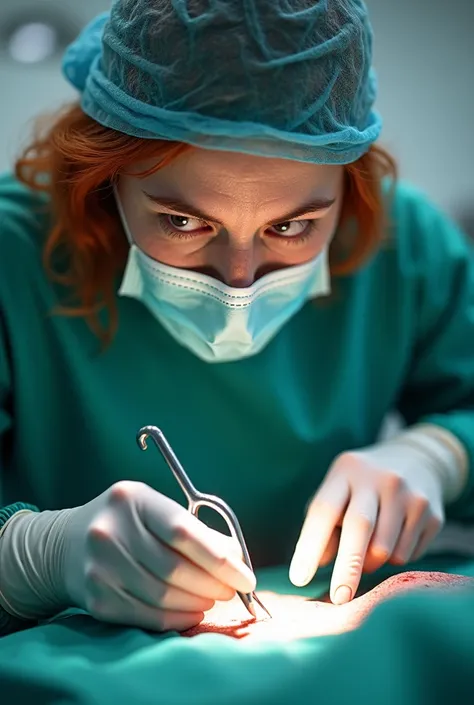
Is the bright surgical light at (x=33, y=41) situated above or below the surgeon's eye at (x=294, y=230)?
above

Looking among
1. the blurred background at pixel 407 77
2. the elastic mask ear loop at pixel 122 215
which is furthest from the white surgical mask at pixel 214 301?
the blurred background at pixel 407 77

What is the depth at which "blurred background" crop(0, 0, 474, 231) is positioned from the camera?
197 centimetres

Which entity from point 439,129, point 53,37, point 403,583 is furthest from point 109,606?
point 439,129

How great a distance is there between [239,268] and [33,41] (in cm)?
95

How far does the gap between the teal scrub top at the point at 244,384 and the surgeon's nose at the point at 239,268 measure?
0.32 metres

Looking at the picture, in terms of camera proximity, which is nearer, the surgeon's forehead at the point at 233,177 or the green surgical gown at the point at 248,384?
the surgeon's forehead at the point at 233,177

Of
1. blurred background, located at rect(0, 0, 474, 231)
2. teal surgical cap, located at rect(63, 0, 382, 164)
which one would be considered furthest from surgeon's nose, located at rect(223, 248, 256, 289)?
blurred background, located at rect(0, 0, 474, 231)

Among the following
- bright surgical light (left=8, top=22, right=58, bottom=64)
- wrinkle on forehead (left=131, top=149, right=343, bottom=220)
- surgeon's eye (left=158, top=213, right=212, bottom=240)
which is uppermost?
bright surgical light (left=8, top=22, right=58, bottom=64)

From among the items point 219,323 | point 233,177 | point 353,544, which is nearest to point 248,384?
point 219,323

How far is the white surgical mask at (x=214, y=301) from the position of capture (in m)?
1.36

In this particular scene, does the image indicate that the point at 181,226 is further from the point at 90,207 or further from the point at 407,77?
the point at 407,77

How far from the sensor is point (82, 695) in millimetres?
938

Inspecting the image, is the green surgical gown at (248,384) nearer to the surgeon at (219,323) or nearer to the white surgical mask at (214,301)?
the surgeon at (219,323)

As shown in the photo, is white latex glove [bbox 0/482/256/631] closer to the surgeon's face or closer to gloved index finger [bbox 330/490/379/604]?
gloved index finger [bbox 330/490/379/604]
